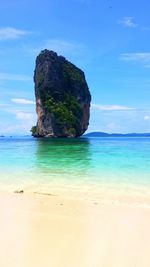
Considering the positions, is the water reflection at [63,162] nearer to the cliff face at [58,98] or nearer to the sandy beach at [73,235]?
the sandy beach at [73,235]

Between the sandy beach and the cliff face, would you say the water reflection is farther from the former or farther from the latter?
the cliff face

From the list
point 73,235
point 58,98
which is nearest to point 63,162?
point 73,235

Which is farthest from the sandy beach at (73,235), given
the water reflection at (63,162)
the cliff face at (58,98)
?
the cliff face at (58,98)

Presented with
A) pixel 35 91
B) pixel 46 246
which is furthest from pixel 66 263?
pixel 35 91

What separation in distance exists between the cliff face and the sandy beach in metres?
92.0

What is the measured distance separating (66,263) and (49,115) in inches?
3805

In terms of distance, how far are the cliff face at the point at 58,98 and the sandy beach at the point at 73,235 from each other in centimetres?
9196

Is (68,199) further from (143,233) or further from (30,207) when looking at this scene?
(143,233)

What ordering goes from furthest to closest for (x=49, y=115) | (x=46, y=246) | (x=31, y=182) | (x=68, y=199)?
(x=49, y=115), (x=31, y=182), (x=68, y=199), (x=46, y=246)

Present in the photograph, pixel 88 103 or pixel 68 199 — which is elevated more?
pixel 88 103

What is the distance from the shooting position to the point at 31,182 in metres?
12.5

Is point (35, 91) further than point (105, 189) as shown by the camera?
Yes

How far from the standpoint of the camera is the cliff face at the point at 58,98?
3971 inches

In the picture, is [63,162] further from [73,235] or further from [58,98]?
[58,98]
